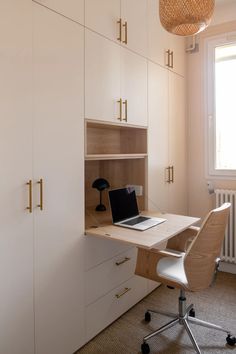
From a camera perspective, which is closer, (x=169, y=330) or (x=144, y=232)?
(x=144, y=232)

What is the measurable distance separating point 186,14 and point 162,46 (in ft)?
4.18

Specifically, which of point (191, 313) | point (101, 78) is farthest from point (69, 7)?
point (191, 313)

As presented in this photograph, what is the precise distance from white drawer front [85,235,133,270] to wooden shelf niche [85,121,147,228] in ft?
1.31

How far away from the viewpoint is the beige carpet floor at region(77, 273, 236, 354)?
6.45 feet

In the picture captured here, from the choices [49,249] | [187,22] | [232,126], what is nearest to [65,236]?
[49,249]

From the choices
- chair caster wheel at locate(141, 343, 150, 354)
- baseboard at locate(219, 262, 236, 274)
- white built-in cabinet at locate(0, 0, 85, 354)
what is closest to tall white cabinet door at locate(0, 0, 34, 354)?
white built-in cabinet at locate(0, 0, 85, 354)

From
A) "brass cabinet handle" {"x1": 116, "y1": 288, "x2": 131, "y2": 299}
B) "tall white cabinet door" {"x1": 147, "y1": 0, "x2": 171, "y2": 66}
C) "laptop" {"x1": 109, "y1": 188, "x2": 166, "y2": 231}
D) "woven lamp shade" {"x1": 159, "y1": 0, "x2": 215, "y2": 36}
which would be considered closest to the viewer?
"woven lamp shade" {"x1": 159, "y1": 0, "x2": 215, "y2": 36}

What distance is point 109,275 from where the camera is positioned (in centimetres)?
220

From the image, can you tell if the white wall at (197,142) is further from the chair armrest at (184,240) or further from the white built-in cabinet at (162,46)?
the chair armrest at (184,240)

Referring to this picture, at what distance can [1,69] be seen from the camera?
143cm

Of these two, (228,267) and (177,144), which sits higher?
(177,144)

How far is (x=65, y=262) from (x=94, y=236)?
0.28m

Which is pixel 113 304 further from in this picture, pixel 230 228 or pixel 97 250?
pixel 230 228

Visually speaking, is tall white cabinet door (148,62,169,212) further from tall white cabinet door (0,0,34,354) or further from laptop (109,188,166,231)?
tall white cabinet door (0,0,34,354)
